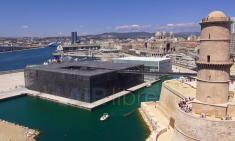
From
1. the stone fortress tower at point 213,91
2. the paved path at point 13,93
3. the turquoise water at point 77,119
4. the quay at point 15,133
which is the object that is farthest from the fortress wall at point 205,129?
the paved path at point 13,93

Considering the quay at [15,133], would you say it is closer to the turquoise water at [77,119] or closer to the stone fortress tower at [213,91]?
the turquoise water at [77,119]

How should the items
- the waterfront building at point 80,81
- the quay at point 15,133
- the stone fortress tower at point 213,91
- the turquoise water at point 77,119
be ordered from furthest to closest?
the waterfront building at point 80,81
the turquoise water at point 77,119
the quay at point 15,133
the stone fortress tower at point 213,91

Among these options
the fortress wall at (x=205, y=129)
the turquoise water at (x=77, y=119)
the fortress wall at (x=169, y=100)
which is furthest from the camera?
the fortress wall at (x=169, y=100)

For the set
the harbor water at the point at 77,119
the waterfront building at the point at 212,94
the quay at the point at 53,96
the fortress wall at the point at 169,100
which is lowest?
the harbor water at the point at 77,119

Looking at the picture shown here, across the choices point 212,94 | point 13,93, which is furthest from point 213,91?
point 13,93

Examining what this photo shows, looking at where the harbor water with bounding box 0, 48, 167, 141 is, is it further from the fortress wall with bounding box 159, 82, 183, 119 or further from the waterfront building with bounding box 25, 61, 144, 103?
the fortress wall with bounding box 159, 82, 183, 119

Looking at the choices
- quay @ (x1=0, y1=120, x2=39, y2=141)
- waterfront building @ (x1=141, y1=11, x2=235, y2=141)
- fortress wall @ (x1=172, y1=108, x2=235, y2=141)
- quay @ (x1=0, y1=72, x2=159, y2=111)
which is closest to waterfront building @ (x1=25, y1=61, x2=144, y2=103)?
quay @ (x1=0, y1=72, x2=159, y2=111)

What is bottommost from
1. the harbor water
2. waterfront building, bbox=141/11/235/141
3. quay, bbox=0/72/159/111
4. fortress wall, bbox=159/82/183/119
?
the harbor water

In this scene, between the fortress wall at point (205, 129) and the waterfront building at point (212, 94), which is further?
the waterfront building at point (212, 94)

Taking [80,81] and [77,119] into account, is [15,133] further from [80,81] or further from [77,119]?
[80,81]

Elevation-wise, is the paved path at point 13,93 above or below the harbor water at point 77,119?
above
